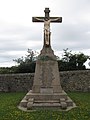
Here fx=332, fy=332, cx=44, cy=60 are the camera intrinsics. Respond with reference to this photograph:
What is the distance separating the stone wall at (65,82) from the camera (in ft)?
103

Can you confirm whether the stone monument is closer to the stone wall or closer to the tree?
the stone wall

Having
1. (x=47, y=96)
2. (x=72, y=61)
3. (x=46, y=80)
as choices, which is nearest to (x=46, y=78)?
(x=46, y=80)

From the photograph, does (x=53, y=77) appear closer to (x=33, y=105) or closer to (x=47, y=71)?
(x=47, y=71)

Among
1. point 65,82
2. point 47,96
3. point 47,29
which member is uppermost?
point 47,29

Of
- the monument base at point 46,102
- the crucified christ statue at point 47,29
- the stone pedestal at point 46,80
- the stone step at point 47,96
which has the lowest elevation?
the monument base at point 46,102

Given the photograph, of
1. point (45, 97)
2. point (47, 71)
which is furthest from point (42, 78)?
point (45, 97)

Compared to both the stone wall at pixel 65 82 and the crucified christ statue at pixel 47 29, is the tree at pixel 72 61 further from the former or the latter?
the crucified christ statue at pixel 47 29

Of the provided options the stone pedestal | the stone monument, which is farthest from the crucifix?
the stone pedestal

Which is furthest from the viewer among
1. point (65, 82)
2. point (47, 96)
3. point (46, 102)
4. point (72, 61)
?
point (72, 61)

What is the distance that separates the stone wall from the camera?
3141 cm

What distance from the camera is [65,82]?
3159 centimetres

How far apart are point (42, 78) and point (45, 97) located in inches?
65.4

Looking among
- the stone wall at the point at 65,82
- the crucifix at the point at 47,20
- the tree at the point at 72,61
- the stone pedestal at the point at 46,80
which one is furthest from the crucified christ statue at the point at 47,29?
the tree at the point at 72,61

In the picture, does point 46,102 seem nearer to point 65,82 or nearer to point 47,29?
point 47,29
